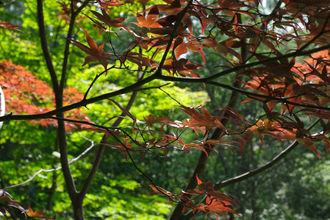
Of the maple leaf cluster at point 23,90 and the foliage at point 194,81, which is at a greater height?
the maple leaf cluster at point 23,90

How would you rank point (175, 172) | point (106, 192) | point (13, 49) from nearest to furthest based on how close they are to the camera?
point (106, 192), point (13, 49), point (175, 172)

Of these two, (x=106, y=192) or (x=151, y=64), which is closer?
(x=151, y=64)

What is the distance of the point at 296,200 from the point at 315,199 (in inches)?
15.9

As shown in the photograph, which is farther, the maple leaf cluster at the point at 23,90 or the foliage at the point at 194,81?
the maple leaf cluster at the point at 23,90

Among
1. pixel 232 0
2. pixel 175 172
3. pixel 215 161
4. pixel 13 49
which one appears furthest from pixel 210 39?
pixel 215 161

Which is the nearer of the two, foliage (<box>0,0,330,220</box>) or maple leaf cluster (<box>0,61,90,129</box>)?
foliage (<box>0,0,330,220</box>)

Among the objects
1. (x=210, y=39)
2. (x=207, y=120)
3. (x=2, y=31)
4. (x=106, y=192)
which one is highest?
(x=2, y=31)

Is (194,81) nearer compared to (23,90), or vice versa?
(194,81)

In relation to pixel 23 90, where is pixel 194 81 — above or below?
below

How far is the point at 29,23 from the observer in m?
3.41

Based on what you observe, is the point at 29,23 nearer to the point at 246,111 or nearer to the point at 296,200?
the point at 246,111

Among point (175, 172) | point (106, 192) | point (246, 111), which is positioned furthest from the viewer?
point (246, 111)

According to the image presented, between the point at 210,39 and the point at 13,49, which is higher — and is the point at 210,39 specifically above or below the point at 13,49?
below

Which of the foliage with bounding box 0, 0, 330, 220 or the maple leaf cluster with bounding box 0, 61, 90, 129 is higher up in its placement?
the maple leaf cluster with bounding box 0, 61, 90, 129
